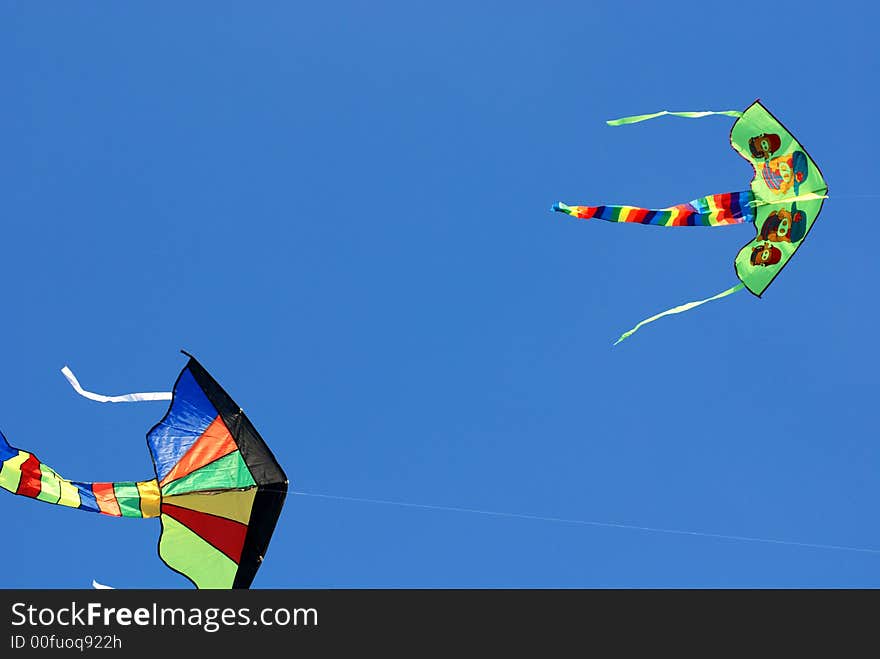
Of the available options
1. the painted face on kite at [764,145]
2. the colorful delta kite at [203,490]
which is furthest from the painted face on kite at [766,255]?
the colorful delta kite at [203,490]

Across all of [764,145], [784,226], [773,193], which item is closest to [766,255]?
[784,226]

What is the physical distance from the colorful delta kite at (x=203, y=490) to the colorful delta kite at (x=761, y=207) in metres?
6.08

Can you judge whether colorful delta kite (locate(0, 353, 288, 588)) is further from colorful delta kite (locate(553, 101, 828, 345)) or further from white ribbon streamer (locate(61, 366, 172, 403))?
colorful delta kite (locate(553, 101, 828, 345))

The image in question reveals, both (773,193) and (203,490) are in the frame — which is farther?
(773,193)

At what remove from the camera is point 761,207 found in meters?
18.3

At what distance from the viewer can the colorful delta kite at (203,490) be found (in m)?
17.2

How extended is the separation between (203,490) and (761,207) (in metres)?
9.81

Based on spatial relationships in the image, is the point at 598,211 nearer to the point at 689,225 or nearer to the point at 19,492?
the point at 689,225

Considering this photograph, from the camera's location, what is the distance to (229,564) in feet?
56.7

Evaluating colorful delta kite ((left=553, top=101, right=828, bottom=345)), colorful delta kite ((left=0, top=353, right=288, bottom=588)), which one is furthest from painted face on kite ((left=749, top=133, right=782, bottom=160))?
colorful delta kite ((left=0, top=353, right=288, bottom=588))

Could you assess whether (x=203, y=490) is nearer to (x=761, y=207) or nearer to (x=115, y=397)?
(x=115, y=397)
